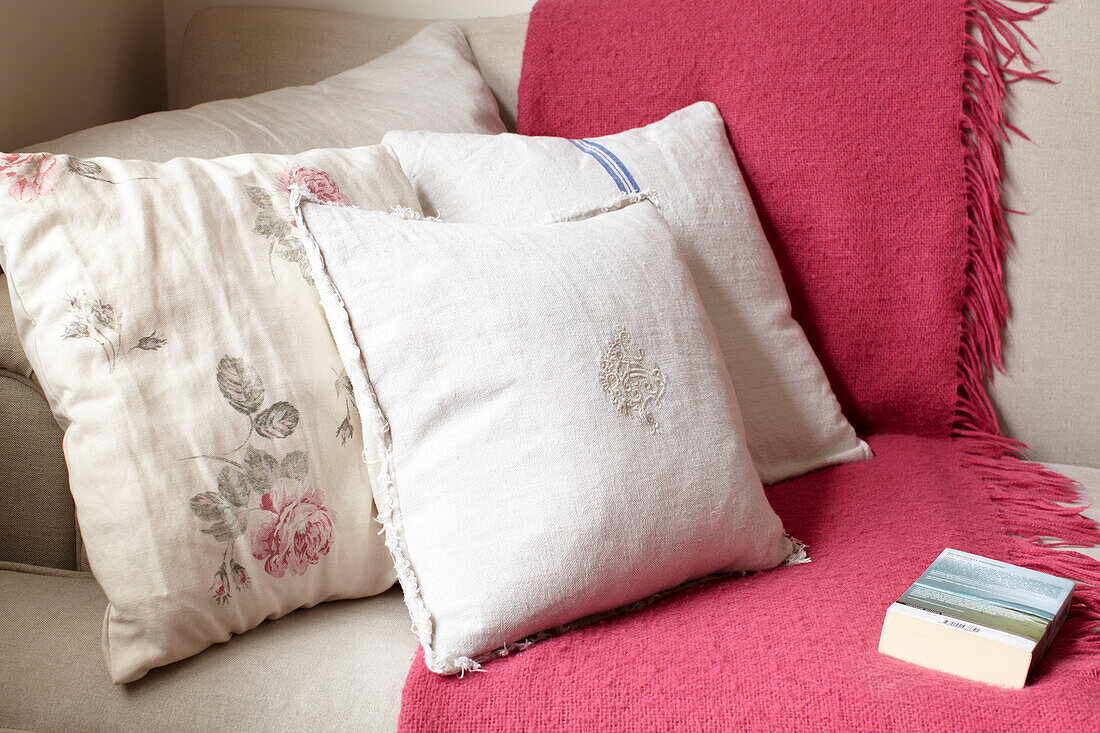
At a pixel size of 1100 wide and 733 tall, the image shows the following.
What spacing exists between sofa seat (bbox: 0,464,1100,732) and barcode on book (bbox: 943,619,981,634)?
1.42 ft

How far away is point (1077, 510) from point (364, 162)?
0.86 metres

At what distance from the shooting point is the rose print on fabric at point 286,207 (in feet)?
2.67

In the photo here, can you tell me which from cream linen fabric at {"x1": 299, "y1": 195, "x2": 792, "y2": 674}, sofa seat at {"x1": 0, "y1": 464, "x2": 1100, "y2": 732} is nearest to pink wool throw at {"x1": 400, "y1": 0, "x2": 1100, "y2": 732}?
cream linen fabric at {"x1": 299, "y1": 195, "x2": 792, "y2": 674}

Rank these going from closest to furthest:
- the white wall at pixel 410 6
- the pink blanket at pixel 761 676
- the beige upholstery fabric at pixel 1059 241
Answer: the pink blanket at pixel 761 676, the beige upholstery fabric at pixel 1059 241, the white wall at pixel 410 6

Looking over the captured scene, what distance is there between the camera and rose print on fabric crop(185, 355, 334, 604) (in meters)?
Answer: 0.73

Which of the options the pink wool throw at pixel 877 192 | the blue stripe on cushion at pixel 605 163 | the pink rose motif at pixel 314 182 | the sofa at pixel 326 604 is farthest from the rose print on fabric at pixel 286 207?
the pink wool throw at pixel 877 192

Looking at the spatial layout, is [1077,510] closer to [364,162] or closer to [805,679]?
[805,679]

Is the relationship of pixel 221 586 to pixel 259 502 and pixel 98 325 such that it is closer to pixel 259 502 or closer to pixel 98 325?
pixel 259 502

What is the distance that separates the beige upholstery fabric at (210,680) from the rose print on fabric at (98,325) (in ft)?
0.79

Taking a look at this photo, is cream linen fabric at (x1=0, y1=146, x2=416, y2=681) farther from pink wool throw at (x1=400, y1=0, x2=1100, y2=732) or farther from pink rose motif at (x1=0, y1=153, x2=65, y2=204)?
pink wool throw at (x1=400, y1=0, x2=1100, y2=732)

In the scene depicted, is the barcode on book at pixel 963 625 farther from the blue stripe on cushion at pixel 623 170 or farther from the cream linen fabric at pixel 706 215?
the blue stripe on cushion at pixel 623 170

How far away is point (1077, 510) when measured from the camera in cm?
100

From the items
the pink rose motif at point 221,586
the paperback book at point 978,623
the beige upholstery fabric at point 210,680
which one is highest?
the paperback book at point 978,623

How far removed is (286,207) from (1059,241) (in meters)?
0.98
